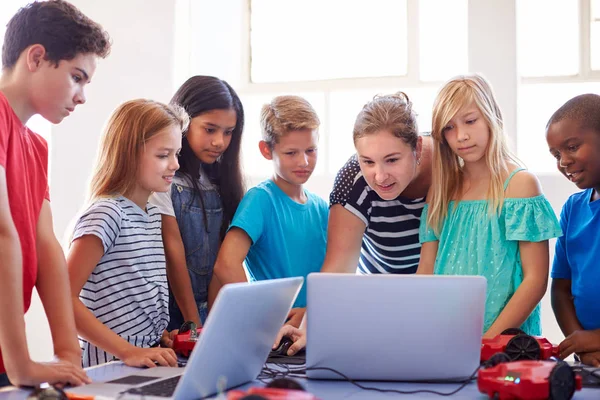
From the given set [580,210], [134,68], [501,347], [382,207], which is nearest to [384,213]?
[382,207]

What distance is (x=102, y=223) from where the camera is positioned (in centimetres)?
180

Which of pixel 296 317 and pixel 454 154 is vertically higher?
pixel 454 154

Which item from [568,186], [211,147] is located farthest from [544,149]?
[211,147]

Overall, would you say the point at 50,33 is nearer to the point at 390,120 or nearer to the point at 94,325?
the point at 94,325

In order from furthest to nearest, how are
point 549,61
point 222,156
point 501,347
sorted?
point 549,61
point 222,156
point 501,347

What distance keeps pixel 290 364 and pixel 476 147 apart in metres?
0.80

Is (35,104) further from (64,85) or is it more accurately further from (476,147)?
(476,147)

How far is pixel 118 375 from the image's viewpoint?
4.59ft

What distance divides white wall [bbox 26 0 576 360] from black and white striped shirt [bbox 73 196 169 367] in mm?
2043

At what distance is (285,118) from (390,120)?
17.1 inches

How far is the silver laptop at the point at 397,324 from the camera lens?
4.09 feet

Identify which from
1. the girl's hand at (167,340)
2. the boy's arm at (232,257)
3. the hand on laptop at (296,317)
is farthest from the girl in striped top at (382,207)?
the girl's hand at (167,340)

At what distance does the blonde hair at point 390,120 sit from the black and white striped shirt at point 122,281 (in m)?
0.69

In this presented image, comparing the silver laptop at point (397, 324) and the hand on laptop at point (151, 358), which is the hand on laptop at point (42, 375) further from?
the silver laptop at point (397, 324)
